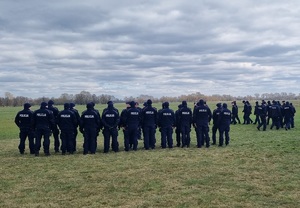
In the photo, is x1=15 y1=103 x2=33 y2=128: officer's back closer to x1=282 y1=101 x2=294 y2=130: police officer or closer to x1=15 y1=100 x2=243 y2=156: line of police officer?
x1=15 y1=100 x2=243 y2=156: line of police officer

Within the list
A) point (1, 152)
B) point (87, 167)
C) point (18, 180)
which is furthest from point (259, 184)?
point (1, 152)

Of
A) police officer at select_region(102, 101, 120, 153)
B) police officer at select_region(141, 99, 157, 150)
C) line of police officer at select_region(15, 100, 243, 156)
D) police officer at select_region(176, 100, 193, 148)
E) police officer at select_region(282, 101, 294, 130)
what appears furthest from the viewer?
police officer at select_region(282, 101, 294, 130)

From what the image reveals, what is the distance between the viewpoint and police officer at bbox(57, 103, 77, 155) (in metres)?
14.9

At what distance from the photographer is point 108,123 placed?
15453 millimetres

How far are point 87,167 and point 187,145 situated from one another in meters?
6.39

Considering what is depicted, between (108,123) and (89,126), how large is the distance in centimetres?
87

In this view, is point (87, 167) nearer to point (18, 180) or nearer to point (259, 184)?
point (18, 180)

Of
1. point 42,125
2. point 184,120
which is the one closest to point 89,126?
point 42,125

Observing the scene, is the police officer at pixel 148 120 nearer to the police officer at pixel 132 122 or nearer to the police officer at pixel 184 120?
the police officer at pixel 132 122

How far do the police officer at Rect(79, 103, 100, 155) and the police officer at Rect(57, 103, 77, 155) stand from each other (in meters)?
0.41

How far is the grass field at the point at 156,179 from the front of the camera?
8.02 m

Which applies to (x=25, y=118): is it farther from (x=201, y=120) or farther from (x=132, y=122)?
(x=201, y=120)

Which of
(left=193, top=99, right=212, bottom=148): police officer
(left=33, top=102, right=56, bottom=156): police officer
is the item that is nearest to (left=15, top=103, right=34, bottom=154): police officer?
(left=33, top=102, right=56, bottom=156): police officer

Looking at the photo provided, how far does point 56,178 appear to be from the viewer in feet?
34.2
